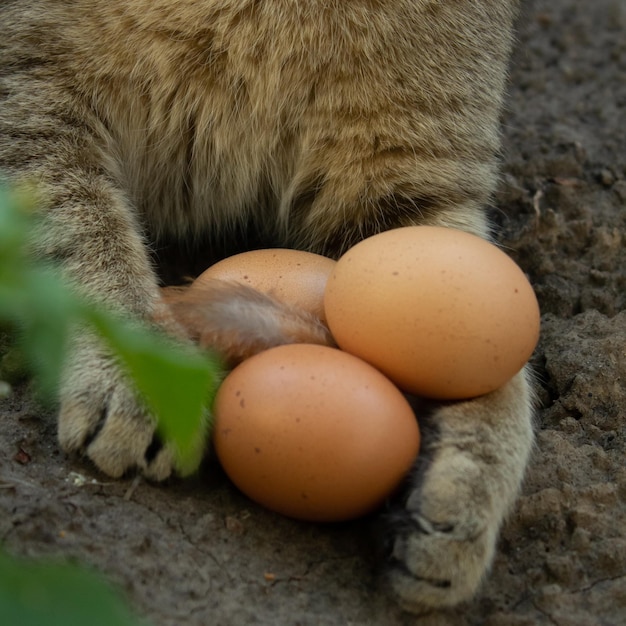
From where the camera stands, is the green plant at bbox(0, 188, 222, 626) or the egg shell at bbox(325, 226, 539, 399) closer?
the green plant at bbox(0, 188, 222, 626)

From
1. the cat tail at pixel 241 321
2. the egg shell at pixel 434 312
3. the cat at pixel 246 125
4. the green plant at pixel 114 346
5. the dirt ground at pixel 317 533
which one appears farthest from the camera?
the cat at pixel 246 125

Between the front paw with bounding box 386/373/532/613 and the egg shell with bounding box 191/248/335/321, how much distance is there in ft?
1.15

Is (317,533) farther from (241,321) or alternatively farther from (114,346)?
(114,346)

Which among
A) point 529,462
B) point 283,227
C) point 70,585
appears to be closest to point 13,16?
point 283,227

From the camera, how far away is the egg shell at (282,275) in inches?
69.8

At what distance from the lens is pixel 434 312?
4.95ft

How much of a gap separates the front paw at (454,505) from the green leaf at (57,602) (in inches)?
32.9

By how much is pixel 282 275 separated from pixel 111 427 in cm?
48

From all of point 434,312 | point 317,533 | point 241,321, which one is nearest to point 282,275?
point 241,321

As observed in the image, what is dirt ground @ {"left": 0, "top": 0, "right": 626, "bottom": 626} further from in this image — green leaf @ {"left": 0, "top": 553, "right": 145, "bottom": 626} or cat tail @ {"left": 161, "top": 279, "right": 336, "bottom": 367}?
green leaf @ {"left": 0, "top": 553, "right": 145, "bottom": 626}

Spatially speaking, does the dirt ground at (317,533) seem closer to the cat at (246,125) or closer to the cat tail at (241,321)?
the cat at (246,125)

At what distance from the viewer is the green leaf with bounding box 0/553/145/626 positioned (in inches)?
27.2

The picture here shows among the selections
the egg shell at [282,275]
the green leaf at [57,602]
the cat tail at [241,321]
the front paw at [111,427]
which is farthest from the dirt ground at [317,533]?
the green leaf at [57,602]

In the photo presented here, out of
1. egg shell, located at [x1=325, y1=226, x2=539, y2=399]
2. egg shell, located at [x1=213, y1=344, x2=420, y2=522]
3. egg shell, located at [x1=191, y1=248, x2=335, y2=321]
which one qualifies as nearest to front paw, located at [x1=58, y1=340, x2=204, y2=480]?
egg shell, located at [x1=213, y1=344, x2=420, y2=522]
